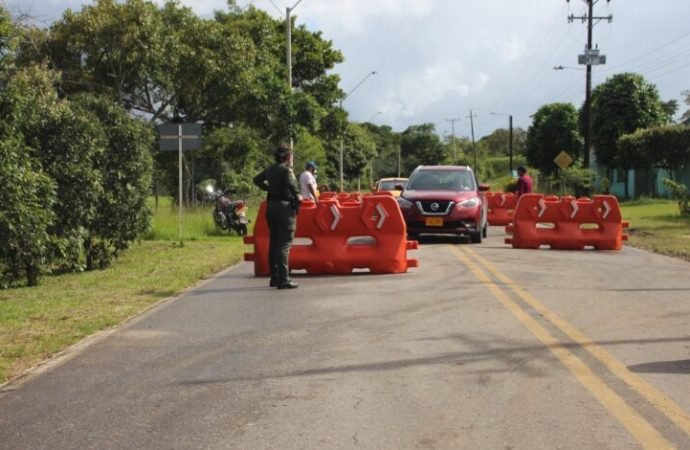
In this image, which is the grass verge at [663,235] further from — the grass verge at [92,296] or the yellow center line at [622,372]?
the grass verge at [92,296]

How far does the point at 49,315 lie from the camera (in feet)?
31.3

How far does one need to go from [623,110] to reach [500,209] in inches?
1212

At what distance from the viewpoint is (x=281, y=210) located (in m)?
11.6

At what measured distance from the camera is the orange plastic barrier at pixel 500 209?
29.0m

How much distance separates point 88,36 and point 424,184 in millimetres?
10881

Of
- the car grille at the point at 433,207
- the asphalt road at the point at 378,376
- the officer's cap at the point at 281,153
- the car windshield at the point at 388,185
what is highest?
the officer's cap at the point at 281,153

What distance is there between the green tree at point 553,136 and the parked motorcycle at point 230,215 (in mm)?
54613

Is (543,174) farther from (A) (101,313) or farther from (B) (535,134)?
(A) (101,313)

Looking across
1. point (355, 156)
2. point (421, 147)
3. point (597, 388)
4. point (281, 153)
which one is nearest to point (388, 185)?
point (281, 153)

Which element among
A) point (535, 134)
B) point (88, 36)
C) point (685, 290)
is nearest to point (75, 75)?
point (88, 36)

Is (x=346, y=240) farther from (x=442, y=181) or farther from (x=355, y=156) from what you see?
(x=355, y=156)

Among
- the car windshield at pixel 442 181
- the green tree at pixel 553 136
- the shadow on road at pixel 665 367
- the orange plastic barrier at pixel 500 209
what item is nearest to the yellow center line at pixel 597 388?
the shadow on road at pixel 665 367

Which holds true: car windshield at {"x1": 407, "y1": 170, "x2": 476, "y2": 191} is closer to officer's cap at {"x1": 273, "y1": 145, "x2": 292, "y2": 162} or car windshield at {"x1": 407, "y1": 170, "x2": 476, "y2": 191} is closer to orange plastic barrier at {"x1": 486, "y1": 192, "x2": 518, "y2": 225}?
orange plastic barrier at {"x1": 486, "y1": 192, "x2": 518, "y2": 225}

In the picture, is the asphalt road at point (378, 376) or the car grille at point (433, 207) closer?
the asphalt road at point (378, 376)
